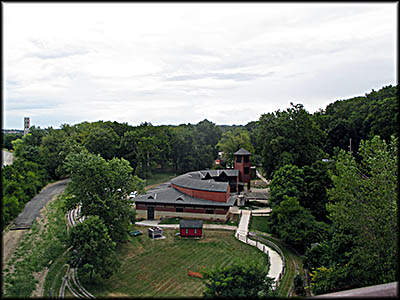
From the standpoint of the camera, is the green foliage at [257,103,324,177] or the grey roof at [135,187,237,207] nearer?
the grey roof at [135,187,237,207]

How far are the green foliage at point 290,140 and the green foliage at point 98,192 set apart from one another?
17.9 metres

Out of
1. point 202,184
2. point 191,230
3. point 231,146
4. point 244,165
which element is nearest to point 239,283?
point 191,230

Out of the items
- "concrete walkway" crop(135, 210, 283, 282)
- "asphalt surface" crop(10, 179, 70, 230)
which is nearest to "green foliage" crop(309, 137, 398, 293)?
"concrete walkway" crop(135, 210, 283, 282)

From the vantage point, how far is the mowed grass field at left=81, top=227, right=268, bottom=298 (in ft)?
47.8

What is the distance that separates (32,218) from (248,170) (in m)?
23.6

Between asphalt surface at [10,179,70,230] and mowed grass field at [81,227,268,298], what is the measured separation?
8.41 m

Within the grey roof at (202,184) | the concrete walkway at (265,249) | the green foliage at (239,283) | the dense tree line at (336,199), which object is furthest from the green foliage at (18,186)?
the dense tree line at (336,199)

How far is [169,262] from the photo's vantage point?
18.2 meters

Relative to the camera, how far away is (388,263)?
38.5ft

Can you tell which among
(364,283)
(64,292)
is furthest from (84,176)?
(364,283)

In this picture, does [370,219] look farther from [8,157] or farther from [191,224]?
[8,157]

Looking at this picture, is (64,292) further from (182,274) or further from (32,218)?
(32,218)

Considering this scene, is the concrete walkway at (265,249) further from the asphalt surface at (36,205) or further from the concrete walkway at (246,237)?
the asphalt surface at (36,205)

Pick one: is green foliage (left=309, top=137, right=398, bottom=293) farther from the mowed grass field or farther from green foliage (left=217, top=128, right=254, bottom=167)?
green foliage (left=217, top=128, right=254, bottom=167)
